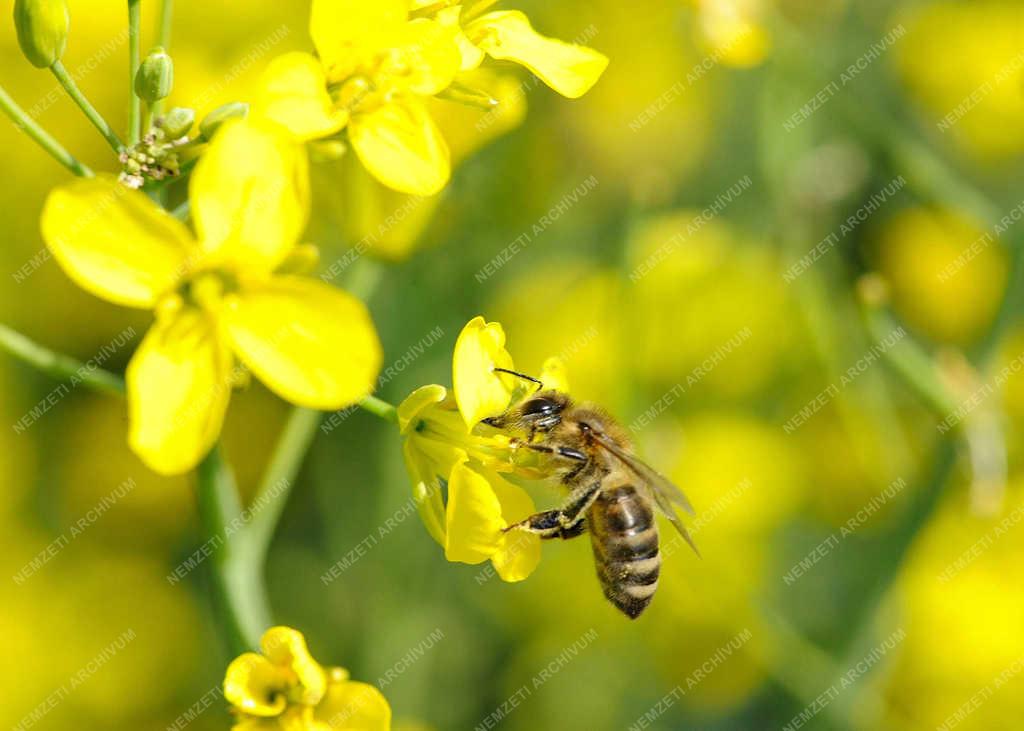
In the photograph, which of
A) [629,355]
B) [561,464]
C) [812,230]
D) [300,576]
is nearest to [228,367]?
[561,464]

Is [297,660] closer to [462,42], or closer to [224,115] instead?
[224,115]

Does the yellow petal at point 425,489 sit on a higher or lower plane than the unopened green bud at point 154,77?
lower

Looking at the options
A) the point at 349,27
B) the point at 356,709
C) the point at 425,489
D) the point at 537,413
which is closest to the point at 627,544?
the point at 537,413

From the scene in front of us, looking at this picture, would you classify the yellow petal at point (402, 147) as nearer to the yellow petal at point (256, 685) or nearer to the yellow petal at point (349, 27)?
the yellow petal at point (349, 27)

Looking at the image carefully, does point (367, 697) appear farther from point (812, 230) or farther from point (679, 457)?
point (812, 230)

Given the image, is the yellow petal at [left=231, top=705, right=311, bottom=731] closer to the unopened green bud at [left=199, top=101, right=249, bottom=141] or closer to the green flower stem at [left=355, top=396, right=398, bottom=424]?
the green flower stem at [left=355, top=396, right=398, bottom=424]

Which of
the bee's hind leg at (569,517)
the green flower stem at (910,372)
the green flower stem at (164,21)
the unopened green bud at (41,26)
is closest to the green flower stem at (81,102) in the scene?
the unopened green bud at (41,26)

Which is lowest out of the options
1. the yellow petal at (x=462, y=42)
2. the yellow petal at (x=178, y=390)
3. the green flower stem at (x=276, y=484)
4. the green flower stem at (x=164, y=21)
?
the green flower stem at (x=276, y=484)

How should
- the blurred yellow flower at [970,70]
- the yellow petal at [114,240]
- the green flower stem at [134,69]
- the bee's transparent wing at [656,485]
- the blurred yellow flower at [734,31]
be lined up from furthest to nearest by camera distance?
the blurred yellow flower at [970,70] → the blurred yellow flower at [734,31] → the bee's transparent wing at [656,485] → the green flower stem at [134,69] → the yellow petal at [114,240]
